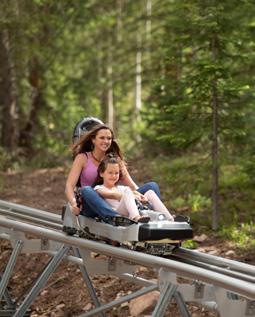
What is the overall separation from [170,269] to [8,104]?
15606 millimetres

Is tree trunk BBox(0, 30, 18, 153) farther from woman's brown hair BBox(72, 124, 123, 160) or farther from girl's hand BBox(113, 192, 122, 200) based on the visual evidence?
girl's hand BBox(113, 192, 122, 200)

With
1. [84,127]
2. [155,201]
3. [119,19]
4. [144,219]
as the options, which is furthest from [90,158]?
[119,19]

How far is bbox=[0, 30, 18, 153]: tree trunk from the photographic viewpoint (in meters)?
21.8

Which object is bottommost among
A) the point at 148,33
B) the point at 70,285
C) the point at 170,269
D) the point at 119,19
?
the point at 70,285

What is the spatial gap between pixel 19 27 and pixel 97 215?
38.1 feet

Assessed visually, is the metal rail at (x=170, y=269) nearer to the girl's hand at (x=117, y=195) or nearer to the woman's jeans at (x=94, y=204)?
the woman's jeans at (x=94, y=204)

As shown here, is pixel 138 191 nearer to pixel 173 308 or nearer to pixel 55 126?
pixel 173 308

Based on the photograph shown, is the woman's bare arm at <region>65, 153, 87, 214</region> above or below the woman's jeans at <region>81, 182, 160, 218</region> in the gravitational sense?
above

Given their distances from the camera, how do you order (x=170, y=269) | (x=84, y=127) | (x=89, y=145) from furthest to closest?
(x=84, y=127) → (x=89, y=145) → (x=170, y=269)

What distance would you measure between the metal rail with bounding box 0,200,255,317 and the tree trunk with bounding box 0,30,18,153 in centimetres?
1124

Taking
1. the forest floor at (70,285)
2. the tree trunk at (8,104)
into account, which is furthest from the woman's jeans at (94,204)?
the tree trunk at (8,104)

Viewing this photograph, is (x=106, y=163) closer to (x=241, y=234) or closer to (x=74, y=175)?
(x=74, y=175)

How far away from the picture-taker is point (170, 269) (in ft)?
25.2

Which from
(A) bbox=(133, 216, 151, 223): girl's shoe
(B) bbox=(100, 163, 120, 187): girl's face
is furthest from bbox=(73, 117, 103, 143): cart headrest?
(A) bbox=(133, 216, 151, 223): girl's shoe
